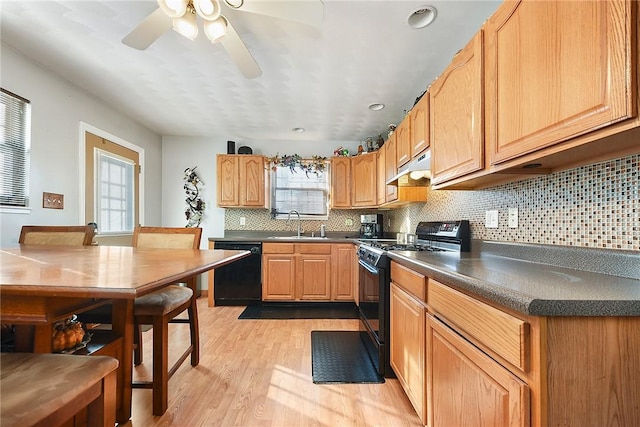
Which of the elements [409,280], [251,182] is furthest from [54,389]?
[251,182]

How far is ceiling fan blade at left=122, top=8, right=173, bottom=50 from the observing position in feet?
4.96

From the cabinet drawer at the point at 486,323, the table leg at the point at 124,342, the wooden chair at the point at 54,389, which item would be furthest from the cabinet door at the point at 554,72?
the table leg at the point at 124,342

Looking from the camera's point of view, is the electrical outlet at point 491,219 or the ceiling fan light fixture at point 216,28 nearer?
the ceiling fan light fixture at point 216,28

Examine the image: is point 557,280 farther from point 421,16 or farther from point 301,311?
point 301,311

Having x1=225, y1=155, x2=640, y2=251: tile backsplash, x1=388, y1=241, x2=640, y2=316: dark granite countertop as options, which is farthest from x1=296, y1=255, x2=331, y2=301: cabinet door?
x1=388, y1=241, x2=640, y2=316: dark granite countertop

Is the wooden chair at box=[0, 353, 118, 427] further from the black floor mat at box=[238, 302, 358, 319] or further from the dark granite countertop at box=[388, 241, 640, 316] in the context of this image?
the black floor mat at box=[238, 302, 358, 319]

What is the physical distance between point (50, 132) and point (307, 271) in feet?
9.25

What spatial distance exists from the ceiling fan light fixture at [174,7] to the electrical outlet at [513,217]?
204 cm

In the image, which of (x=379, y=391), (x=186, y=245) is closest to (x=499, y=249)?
(x=379, y=391)

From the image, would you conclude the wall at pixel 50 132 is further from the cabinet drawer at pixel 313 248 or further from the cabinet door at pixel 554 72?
Result: the cabinet door at pixel 554 72

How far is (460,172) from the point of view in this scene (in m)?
1.48

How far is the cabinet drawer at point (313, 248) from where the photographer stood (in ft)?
11.6

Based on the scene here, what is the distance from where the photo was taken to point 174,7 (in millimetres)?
1394

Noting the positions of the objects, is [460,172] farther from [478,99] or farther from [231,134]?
[231,134]
